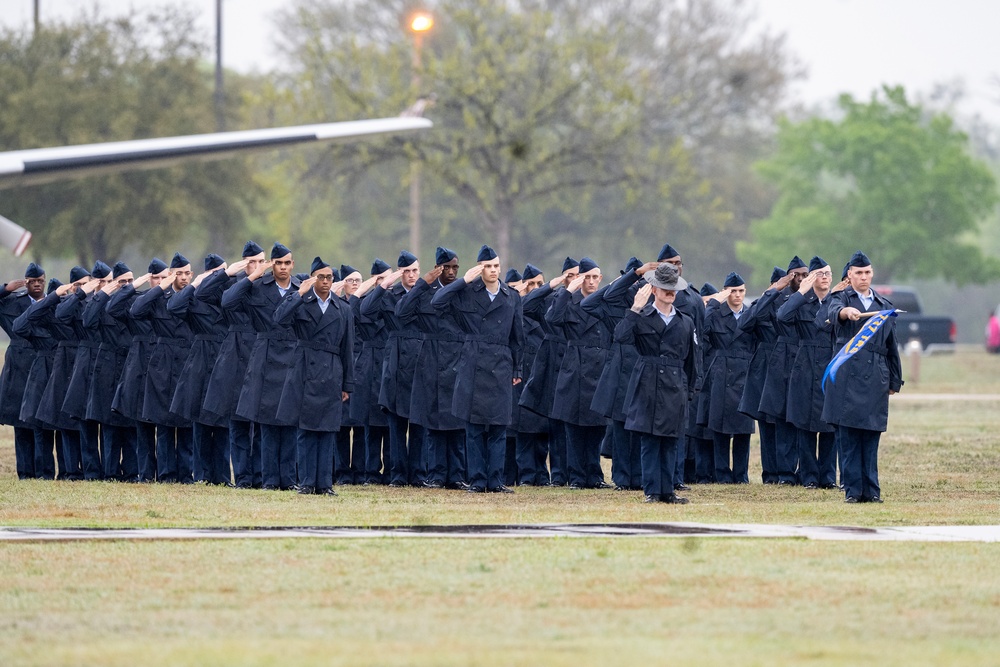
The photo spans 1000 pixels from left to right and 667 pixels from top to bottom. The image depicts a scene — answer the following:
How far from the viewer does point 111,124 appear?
4200cm

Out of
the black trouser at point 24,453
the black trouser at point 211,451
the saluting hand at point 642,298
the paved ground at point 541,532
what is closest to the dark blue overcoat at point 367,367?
the black trouser at point 211,451

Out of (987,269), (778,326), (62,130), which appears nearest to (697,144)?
(987,269)

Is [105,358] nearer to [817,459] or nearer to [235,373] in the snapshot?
[235,373]

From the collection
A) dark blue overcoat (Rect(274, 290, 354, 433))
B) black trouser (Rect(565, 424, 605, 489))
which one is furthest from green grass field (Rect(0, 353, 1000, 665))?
black trouser (Rect(565, 424, 605, 489))

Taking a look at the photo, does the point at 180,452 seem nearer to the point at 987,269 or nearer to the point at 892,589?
the point at 892,589

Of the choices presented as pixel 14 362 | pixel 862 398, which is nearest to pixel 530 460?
pixel 862 398

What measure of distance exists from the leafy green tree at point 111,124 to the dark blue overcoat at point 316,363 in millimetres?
26401

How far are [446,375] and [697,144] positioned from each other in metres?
49.4

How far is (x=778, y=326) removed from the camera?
1681 cm

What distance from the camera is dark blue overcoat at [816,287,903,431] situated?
560 inches

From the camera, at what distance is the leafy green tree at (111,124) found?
4131 cm

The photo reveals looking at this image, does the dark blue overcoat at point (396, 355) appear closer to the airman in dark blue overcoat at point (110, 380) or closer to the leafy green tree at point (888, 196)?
the airman in dark blue overcoat at point (110, 380)

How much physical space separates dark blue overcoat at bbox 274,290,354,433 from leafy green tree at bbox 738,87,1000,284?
47153mm

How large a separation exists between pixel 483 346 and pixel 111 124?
92.1 ft
